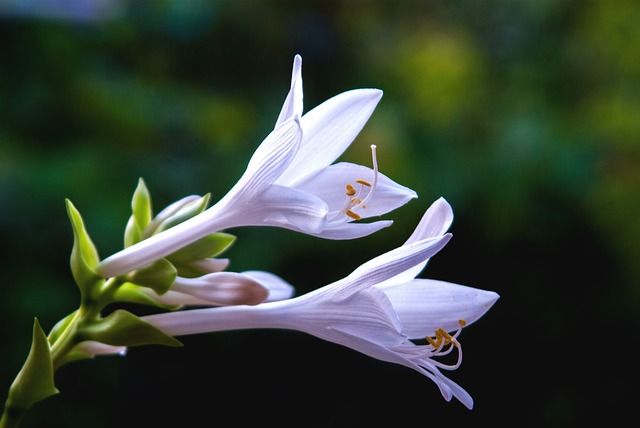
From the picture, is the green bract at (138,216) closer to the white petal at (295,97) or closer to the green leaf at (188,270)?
the green leaf at (188,270)

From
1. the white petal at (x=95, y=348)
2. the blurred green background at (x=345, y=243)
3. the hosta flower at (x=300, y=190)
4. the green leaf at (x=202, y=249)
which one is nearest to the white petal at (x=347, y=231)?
the hosta flower at (x=300, y=190)

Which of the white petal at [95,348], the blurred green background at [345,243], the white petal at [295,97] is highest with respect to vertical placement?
the white petal at [295,97]

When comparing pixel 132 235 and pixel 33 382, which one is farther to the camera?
pixel 132 235

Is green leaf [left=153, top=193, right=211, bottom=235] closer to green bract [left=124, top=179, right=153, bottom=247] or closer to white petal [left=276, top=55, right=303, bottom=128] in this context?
green bract [left=124, top=179, right=153, bottom=247]

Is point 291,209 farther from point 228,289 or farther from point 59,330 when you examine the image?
point 59,330

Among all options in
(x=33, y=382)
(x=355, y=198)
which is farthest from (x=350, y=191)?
(x=33, y=382)

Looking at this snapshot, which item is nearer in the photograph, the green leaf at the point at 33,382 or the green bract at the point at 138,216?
the green leaf at the point at 33,382
